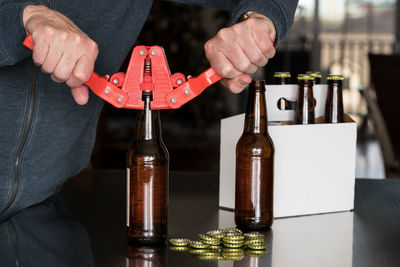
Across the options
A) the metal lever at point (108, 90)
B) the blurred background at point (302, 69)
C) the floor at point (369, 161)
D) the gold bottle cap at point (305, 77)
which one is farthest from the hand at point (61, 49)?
the floor at point (369, 161)

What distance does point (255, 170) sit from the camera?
0.97m

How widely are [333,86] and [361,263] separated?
46 centimetres

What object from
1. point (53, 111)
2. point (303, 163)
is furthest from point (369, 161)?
point (53, 111)

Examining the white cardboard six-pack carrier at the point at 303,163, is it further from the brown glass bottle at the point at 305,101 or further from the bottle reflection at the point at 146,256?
the bottle reflection at the point at 146,256

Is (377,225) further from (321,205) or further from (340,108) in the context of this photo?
(340,108)

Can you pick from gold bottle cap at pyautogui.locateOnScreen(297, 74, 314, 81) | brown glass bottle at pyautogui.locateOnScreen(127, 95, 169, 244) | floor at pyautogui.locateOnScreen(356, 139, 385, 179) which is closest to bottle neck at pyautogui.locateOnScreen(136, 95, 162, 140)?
brown glass bottle at pyautogui.locateOnScreen(127, 95, 169, 244)

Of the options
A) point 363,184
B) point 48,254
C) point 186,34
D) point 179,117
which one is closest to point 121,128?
point 179,117

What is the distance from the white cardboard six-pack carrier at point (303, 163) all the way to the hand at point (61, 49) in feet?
1.26

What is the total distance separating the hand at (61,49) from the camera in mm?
787

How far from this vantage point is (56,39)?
2.57 ft

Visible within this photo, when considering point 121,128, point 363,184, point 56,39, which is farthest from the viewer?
point 121,128

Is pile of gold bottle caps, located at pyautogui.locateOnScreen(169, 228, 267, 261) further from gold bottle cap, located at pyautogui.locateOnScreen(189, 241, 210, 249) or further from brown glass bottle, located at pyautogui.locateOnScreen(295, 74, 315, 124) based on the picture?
brown glass bottle, located at pyautogui.locateOnScreen(295, 74, 315, 124)

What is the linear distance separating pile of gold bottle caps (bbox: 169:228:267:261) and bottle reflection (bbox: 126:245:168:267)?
28 millimetres

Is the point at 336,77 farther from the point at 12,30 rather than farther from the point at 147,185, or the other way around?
the point at 12,30
